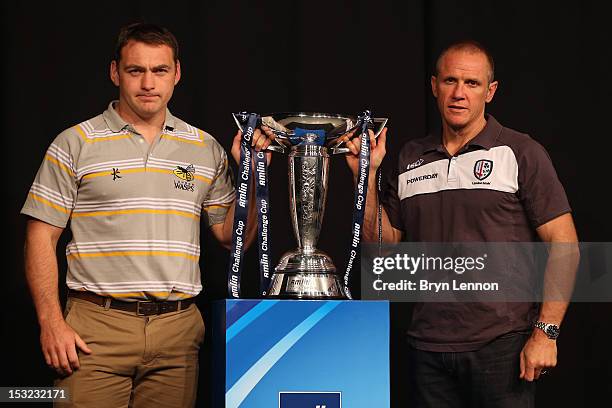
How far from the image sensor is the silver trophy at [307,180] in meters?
2.43

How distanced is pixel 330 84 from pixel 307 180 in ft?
2.56

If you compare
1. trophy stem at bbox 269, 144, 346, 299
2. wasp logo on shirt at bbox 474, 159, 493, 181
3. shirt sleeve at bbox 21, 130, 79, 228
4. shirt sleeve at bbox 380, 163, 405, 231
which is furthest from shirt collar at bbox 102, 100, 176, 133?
wasp logo on shirt at bbox 474, 159, 493, 181

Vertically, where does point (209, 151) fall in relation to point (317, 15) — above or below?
below

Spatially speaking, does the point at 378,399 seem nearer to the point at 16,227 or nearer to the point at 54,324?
the point at 54,324

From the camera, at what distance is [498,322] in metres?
2.60

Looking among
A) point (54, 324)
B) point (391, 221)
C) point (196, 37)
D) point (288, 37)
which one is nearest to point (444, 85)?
point (391, 221)

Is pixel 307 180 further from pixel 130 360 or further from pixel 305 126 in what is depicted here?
pixel 130 360

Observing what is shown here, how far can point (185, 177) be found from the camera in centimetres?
256

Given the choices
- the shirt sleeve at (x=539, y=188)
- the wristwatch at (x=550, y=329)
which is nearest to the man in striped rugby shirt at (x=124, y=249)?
the shirt sleeve at (x=539, y=188)

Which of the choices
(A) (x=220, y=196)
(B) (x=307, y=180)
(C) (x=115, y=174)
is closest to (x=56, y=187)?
(C) (x=115, y=174)

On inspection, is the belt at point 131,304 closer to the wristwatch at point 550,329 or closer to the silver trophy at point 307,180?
the silver trophy at point 307,180

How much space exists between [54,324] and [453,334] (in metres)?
1.15

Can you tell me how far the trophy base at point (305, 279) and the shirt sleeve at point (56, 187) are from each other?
24.4 inches

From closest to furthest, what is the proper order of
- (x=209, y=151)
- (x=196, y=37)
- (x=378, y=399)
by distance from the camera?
(x=378, y=399)
(x=209, y=151)
(x=196, y=37)
